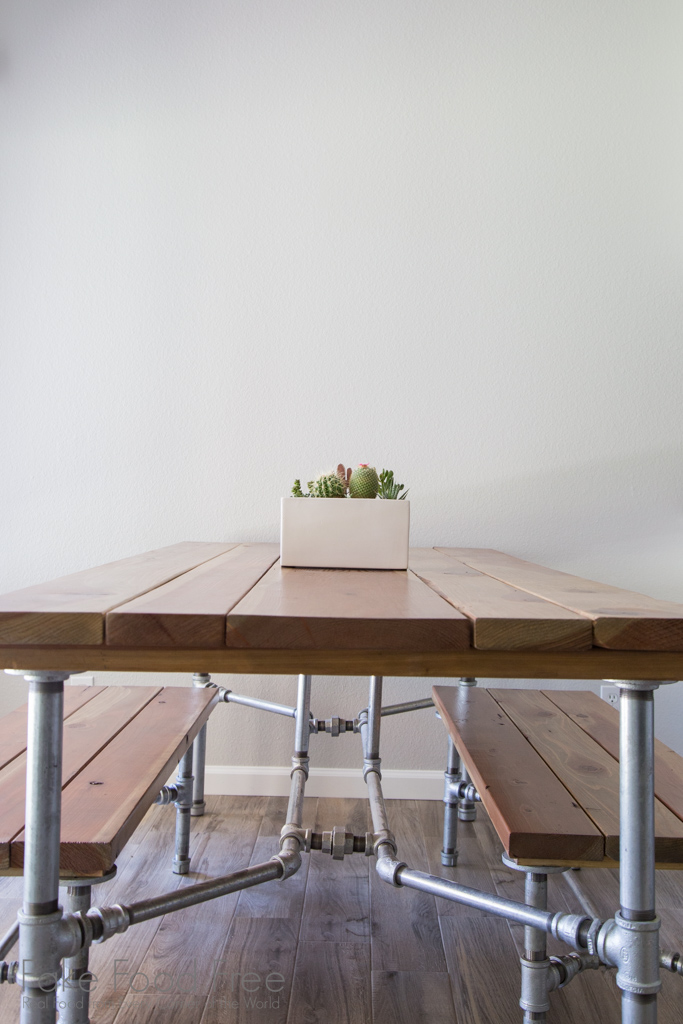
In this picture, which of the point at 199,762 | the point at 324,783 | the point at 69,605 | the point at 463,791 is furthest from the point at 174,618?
the point at 324,783

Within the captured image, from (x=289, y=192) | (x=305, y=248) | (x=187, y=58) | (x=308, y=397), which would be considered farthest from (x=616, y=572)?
(x=187, y=58)

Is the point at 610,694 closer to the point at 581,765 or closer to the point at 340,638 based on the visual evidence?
the point at 581,765

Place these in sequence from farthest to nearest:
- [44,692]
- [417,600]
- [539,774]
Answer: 1. [539,774]
2. [417,600]
3. [44,692]

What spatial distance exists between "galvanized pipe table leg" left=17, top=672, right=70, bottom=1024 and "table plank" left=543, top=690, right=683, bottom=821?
74cm

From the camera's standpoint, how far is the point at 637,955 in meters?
0.78

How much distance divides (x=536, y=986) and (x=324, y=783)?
43.0 inches

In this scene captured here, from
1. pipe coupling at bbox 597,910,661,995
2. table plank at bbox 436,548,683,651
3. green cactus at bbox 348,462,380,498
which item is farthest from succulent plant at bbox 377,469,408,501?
pipe coupling at bbox 597,910,661,995

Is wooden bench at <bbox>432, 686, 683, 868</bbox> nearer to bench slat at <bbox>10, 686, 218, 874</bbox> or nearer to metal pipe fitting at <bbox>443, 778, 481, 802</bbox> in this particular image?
metal pipe fitting at <bbox>443, 778, 481, 802</bbox>

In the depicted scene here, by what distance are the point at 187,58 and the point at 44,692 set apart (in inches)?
75.5

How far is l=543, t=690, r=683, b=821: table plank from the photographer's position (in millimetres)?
1019

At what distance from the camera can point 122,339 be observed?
81.0 inches

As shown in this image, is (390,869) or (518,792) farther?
(390,869)

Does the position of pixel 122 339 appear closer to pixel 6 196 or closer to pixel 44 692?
pixel 6 196

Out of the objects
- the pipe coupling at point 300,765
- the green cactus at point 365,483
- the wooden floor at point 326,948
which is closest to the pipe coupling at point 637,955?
the wooden floor at point 326,948
